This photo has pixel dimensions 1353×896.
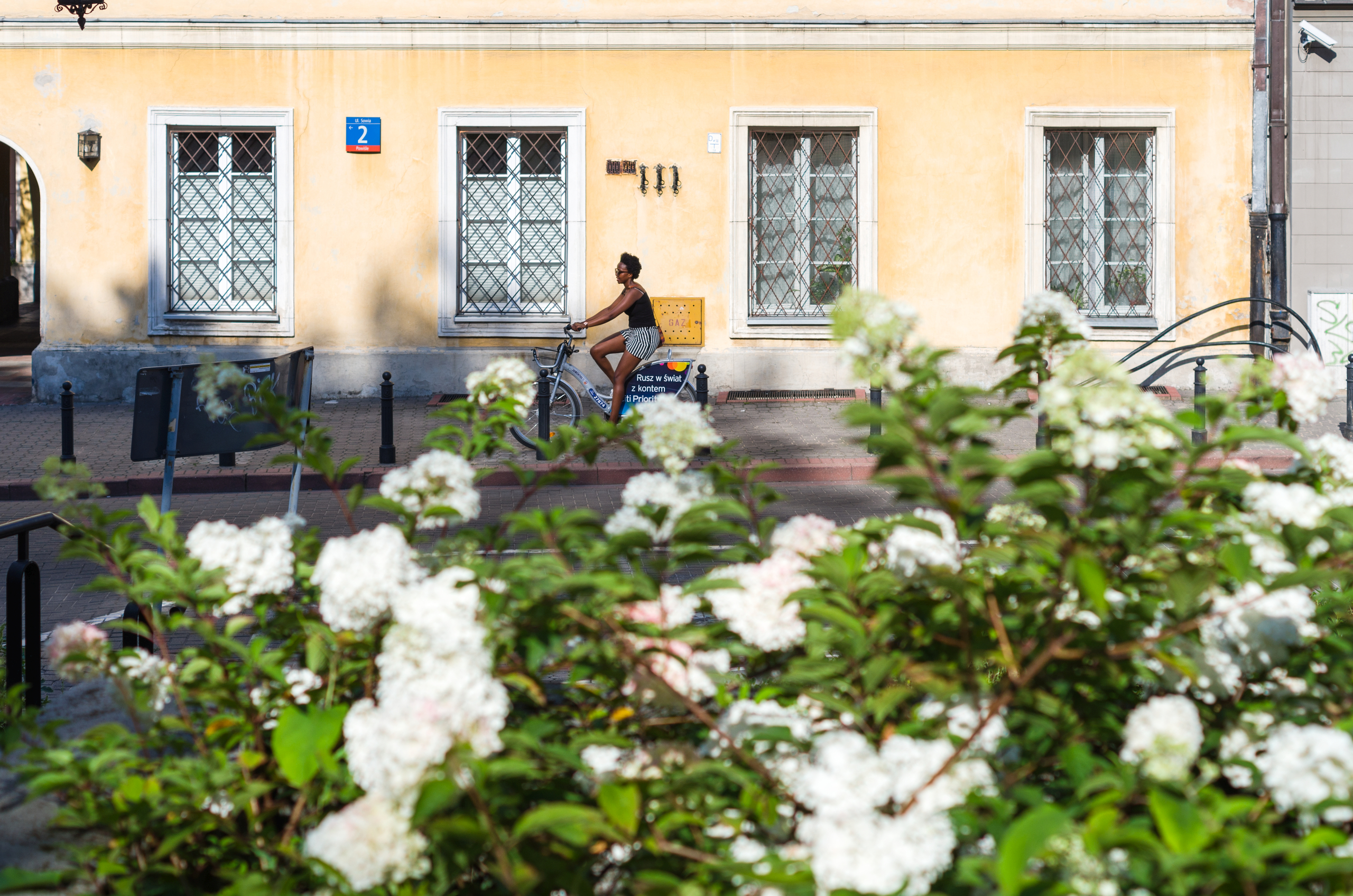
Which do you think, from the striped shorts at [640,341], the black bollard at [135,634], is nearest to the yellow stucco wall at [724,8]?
the striped shorts at [640,341]

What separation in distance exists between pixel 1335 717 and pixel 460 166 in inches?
618

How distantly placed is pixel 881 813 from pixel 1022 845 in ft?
1.03

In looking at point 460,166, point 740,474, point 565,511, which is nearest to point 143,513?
point 565,511

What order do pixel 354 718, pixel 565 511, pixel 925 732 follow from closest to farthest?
pixel 354 718 → pixel 925 732 → pixel 565 511

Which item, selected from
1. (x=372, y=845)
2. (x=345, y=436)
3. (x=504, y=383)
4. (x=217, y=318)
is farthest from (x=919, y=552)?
(x=217, y=318)

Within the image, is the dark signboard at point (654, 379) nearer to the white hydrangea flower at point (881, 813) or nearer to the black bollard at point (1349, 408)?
the black bollard at point (1349, 408)

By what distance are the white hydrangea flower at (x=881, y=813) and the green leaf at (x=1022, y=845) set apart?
10 centimetres

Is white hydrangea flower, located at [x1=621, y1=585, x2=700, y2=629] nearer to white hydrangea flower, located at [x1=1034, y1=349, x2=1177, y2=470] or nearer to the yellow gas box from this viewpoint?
white hydrangea flower, located at [x1=1034, y1=349, x2=1177, y2=470]

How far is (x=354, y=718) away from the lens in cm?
210

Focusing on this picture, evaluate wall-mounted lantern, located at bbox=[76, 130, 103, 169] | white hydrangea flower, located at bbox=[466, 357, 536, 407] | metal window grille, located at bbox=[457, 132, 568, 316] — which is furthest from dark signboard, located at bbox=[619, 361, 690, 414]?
white hydrangea flower, located at bbox=[466, 357, 536, 407]

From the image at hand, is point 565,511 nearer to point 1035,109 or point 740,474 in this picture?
point 740,474

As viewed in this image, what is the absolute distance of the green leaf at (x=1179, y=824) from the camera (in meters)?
1.83

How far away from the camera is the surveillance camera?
17.0m

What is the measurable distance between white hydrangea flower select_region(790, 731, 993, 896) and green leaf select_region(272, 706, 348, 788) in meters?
0.75
